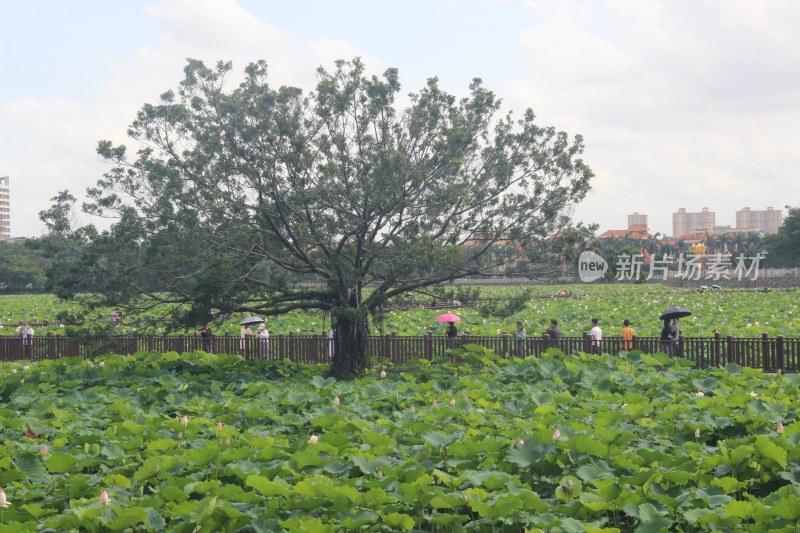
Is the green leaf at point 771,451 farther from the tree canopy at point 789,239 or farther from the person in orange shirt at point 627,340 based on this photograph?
the tree canopy at point 789,239

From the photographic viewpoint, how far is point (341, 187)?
13250 millimetres

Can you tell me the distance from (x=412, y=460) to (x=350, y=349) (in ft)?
26.5

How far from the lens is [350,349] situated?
47.4ft

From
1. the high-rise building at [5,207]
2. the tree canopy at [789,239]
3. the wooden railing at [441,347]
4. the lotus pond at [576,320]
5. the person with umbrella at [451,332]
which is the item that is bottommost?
the lotus pond at [576,320]

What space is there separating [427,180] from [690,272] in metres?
48.7

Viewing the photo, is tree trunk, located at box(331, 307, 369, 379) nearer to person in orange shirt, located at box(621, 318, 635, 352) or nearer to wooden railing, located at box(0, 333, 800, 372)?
wooden railing, located at box(0, 333, 800, 372)

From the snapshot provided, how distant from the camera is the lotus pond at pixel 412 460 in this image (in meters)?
5.36

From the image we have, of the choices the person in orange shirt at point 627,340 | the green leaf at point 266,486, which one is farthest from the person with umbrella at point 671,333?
the green leaf at point 266,486

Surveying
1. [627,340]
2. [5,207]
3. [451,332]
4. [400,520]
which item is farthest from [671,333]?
[5,207]

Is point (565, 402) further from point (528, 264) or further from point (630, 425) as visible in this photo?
point (528, 264)

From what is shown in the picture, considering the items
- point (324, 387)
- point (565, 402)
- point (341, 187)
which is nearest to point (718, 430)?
point (565, 402)

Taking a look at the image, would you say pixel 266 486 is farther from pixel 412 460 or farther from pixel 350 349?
pixel 350 349

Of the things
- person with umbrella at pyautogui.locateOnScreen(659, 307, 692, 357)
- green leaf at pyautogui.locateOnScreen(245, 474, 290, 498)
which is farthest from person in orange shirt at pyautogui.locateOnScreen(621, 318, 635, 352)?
green leaf at pyautogui.locateOnScreen(245, 474, 290, 498)

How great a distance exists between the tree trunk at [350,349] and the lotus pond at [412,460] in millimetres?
3205
